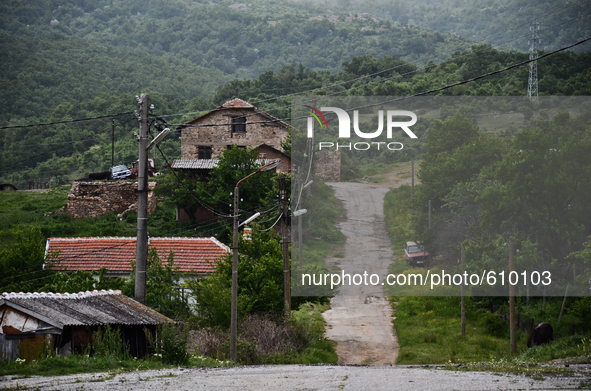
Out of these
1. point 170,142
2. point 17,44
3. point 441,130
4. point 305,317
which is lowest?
point 305,317

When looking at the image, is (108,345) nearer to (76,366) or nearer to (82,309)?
(76,366)

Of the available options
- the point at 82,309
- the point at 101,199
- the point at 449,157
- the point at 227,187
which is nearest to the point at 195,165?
the point at 227,187

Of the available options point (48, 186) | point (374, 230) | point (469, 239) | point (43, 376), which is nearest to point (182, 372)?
point (43, 376)

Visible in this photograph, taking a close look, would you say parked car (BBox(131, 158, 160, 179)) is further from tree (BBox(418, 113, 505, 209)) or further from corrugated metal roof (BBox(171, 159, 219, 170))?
tree (BBox(418, 113, 505, 209))

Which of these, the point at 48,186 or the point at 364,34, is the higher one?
the point at 364,34

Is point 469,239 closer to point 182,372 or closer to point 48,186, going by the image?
point 182,372

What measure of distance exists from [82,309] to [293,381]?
7.02m

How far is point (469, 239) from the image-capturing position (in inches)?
927

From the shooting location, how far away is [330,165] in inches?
883

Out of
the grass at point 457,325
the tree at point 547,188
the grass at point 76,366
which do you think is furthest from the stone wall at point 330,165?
the grass at point 76,366

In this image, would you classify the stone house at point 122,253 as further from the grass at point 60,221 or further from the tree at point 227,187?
the tree at point 227,187

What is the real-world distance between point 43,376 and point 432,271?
1479 centimetres

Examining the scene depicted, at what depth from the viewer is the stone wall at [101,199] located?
131ft

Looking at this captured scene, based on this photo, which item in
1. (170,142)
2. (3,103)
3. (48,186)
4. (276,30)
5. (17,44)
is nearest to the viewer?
(48,186)
